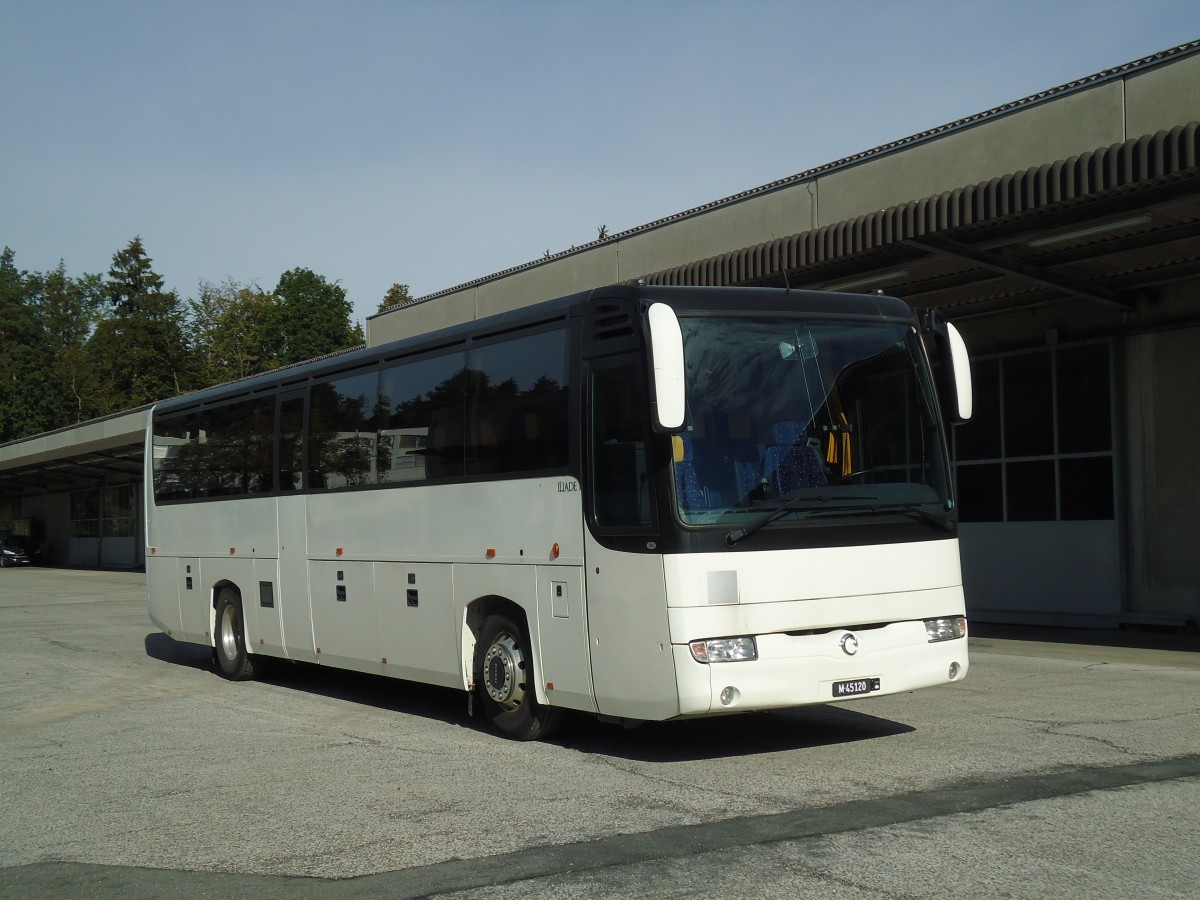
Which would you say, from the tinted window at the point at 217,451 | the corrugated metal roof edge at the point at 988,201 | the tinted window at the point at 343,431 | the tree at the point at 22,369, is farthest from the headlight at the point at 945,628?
the tree at the point at 22,369

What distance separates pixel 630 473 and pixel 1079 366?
42.2ft

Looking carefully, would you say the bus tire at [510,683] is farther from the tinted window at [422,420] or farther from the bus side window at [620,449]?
the bus side window at [620,449]

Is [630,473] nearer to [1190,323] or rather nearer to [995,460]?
[1190,323]

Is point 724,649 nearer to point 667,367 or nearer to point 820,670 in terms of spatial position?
point 820,670

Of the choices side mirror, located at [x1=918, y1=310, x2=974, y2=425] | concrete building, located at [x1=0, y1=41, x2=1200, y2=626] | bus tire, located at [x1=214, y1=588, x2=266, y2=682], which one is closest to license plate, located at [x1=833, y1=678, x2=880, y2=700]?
side mirror, located at [x1=918, y1=310, x2=974, y2=425]

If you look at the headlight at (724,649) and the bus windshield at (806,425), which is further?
the bus windshield at (806,425)

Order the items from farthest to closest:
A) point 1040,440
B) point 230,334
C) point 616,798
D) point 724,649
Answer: point 230,334
point 1040,440
point 724,649
point 616,798

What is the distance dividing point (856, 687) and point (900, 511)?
1257mm

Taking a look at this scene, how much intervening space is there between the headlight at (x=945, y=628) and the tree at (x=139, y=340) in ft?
274

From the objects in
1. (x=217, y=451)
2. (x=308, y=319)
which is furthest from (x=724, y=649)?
(x=308, y=319)

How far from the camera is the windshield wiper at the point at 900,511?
28.6 feet

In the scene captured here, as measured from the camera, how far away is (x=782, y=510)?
8469mm

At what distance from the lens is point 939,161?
1944 cm

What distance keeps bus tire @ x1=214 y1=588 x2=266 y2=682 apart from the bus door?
50.4 inches
